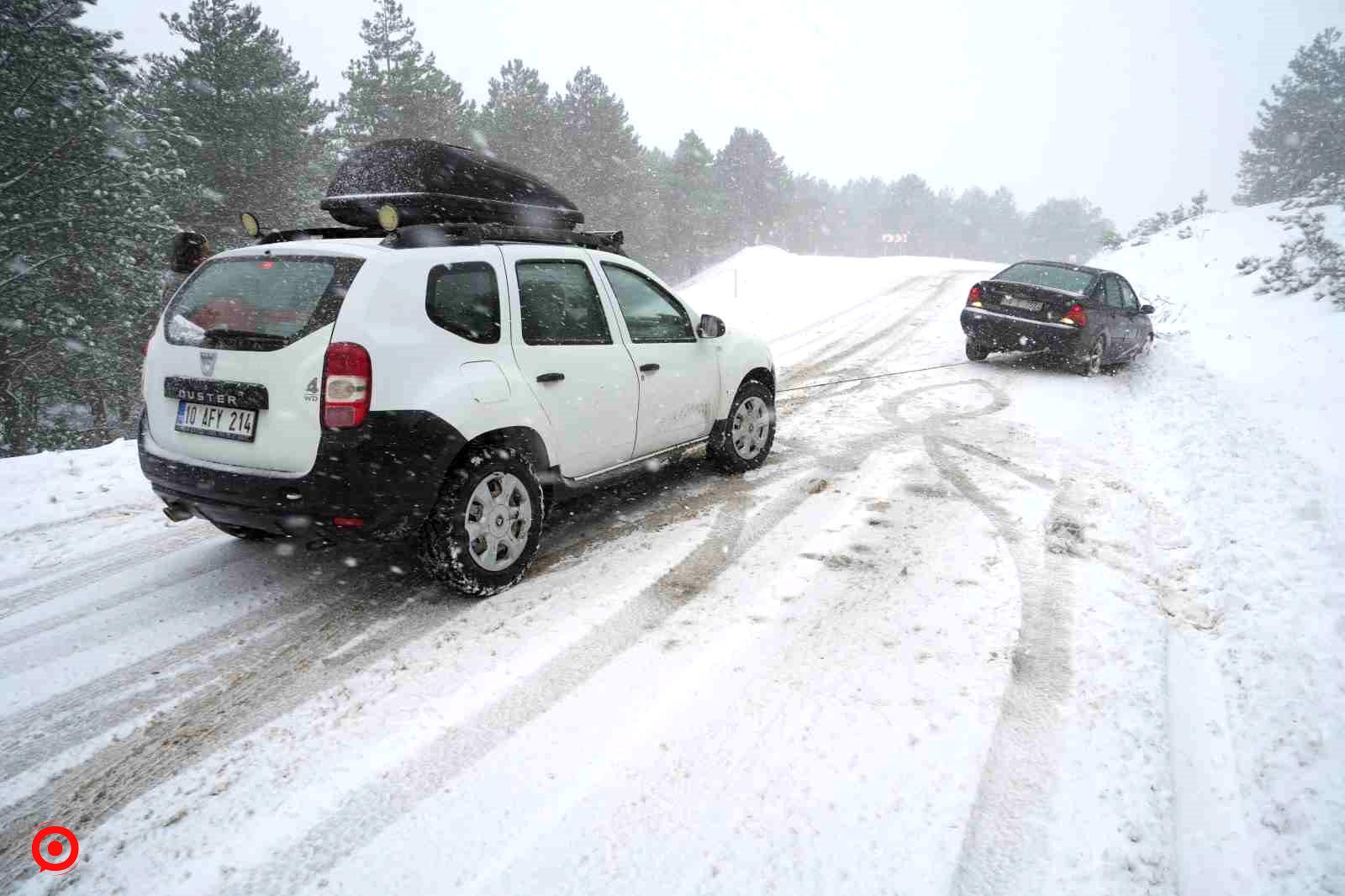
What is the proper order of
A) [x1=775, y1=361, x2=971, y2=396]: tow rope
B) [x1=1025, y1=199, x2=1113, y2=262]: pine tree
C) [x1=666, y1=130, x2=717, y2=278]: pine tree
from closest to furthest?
1. [x1=775, y1=361, x2=971, y2=396]: tow rope
2. [x1=666, y1=130, x2=717, y2=278]: pine tree
3. [x1=1025, y1=199, x2=1113, y2=262]: pine tree

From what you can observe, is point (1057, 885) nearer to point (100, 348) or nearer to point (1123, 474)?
point (1123, 474)

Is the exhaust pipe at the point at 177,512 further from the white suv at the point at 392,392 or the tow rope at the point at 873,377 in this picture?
the tow rope at the point at 873,377

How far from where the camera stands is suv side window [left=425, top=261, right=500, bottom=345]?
329 centimetres

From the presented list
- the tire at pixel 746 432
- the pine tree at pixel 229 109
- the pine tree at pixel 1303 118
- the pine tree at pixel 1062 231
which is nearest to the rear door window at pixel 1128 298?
the tire at pixel 746 432

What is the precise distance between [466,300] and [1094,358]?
9565 millimetres

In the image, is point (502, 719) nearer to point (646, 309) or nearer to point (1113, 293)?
point (646, 309)

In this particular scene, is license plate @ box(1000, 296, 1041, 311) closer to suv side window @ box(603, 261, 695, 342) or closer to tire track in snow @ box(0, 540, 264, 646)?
suv side window @ box(603, 261, 695, 342)

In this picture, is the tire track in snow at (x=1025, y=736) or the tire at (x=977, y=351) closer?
the tire track in snow at (x=1025, y=736)

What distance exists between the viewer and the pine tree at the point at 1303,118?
51.7m

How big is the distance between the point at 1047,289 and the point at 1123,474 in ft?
16.7

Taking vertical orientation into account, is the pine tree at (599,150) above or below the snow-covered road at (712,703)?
above

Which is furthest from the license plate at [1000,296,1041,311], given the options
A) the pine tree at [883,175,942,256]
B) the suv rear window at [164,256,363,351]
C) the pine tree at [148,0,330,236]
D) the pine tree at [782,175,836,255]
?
the pine tree at [883,175,942,256]

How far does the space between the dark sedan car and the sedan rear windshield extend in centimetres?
1
